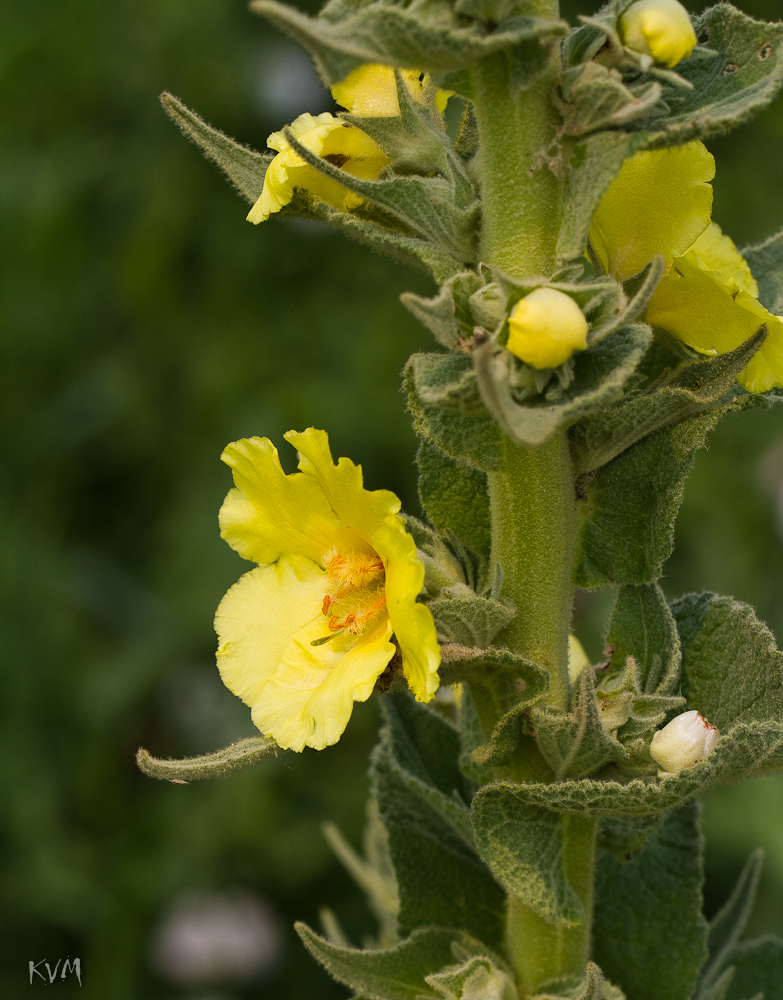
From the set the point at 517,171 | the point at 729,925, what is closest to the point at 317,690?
the point at 517,171

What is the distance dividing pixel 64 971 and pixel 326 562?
9.95ft

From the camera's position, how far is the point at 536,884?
5.40 ft

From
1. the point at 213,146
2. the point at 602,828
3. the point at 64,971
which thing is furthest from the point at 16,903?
the point at 213,146

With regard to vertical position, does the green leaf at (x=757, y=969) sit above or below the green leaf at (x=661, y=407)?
below

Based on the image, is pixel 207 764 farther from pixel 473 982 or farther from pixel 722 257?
pixel 722 257

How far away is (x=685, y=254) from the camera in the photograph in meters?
1.67

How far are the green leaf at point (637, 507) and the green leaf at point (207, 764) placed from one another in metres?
0.55

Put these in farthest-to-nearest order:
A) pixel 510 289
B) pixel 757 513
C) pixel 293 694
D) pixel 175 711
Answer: pixel 757 513, pixel 175 711, pixel 293 694, pixel 510 289

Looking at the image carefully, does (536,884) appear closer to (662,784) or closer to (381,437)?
(662,784)

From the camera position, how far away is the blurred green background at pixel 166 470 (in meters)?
4.50

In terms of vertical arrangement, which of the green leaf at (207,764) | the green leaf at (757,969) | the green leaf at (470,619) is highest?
the green leaf at (470,619)

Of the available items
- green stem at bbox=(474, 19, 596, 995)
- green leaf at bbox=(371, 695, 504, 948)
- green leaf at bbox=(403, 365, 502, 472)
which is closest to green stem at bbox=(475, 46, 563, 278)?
green stem at bbox=(474, 19, 596, 995)

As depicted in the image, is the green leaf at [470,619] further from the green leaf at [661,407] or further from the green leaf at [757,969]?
the green leaf at [757,969]

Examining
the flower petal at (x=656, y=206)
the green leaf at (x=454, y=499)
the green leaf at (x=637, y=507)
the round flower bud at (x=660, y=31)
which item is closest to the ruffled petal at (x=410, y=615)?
the green leaf at (x=454, y=499)
